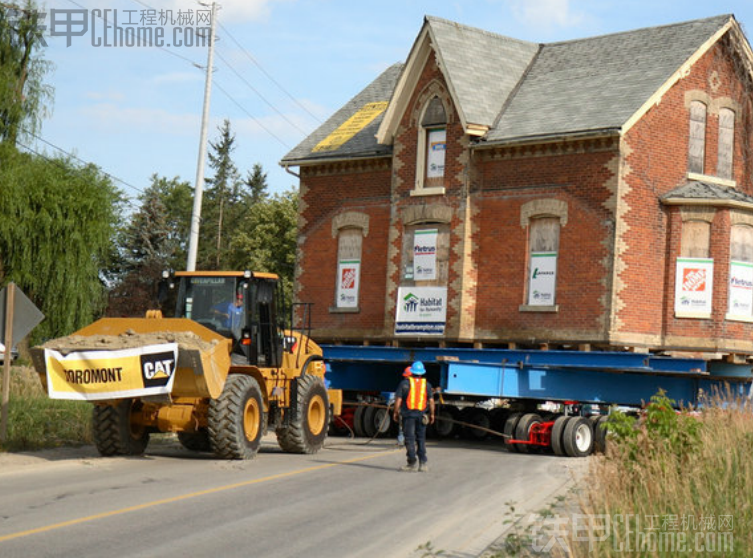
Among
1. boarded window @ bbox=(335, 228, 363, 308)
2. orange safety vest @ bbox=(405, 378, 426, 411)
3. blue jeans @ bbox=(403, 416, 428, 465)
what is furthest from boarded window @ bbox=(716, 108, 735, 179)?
blue jeans @ bbox=(403, 416, 428, 465)

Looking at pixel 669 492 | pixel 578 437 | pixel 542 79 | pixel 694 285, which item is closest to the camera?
pixel 669 492

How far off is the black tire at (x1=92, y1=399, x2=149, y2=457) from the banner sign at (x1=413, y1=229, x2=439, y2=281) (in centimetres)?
1126

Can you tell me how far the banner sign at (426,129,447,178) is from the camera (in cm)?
2841

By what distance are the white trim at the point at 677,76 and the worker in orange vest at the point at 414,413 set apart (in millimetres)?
9406

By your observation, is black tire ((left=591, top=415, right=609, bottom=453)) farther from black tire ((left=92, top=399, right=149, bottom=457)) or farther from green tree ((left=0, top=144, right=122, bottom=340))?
green tree ((left=0, top=144, right=122, bottom=340))

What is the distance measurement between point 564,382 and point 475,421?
3476 mm

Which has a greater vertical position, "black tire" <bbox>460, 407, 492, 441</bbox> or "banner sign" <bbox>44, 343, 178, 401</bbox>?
"banner sign" <bbox>44, 343, 178, 401</bbox>

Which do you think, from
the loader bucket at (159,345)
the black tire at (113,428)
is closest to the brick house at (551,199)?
the loader bucket at (159,345)

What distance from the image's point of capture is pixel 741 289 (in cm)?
2591

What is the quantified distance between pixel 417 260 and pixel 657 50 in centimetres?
803

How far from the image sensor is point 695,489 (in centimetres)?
1046

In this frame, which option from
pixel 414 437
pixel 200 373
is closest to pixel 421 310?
pixel 414 437

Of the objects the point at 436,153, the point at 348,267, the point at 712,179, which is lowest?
the point at 348,267

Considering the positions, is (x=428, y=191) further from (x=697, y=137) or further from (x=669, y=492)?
(x=669, y=492)
